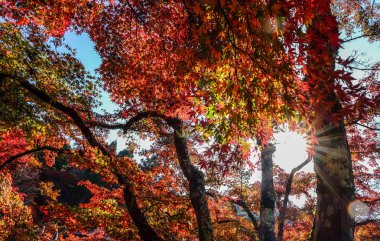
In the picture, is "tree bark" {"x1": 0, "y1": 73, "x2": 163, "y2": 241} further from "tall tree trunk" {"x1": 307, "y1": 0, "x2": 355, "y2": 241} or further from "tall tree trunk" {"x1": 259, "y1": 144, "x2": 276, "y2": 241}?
"tall tree trunk" {"x1": 307, "y1": 0, "x2": 355, "y2": 241}

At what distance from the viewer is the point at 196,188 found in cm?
752

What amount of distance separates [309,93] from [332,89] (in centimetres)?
33

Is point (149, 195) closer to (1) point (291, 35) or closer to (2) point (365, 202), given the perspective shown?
(1) point (291, 35)

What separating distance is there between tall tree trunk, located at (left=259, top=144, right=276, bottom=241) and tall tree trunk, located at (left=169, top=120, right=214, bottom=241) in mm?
1708

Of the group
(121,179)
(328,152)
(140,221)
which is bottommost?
(140,221)

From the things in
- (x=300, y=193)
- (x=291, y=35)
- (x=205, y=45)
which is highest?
(x=300, y=193)

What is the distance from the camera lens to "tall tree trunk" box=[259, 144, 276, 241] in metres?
7.54

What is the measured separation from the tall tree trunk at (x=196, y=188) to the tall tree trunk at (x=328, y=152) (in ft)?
13.7

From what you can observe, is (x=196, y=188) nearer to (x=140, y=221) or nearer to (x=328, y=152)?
(x=140, y=221)

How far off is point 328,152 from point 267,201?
16.5 feet

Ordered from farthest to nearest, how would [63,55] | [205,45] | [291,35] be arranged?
[63,55]
[205,45]
[291,35]

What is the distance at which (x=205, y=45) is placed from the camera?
370cm

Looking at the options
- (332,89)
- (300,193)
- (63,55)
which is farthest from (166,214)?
(300,193)

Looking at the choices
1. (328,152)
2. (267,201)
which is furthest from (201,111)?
(267,201)
